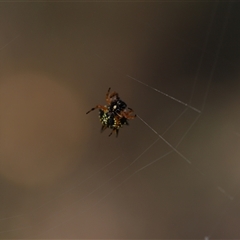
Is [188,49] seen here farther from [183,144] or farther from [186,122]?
[183,144]

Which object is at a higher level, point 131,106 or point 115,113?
point 131,106

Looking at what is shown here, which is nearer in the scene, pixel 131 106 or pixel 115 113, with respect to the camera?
pixel 115 113

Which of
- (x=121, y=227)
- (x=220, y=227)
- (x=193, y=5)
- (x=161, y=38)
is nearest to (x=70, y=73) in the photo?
(x=161, y=38)

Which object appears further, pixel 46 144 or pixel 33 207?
pixel 46 144

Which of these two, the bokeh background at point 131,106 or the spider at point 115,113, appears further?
the bokeh background at point 131,106

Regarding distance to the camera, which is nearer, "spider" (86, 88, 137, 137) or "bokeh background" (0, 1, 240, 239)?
"spider" (86, 88, 137, 137)

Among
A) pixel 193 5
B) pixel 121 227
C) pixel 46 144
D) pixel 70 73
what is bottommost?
pixel 121 227

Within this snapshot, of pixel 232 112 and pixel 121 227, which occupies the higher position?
pixel 232 112
